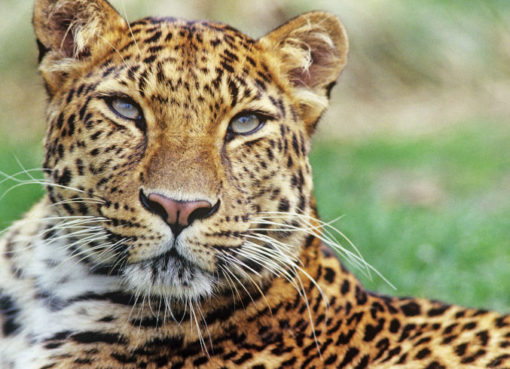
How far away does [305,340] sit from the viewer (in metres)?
4.13

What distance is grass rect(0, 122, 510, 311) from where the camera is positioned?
7.04 m

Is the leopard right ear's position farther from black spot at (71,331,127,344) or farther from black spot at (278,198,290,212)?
black spot at (71,331,127,344)

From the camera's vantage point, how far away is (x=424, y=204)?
36.1 feet

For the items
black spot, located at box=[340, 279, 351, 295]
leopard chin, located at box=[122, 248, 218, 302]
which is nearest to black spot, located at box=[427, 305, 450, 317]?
black spot, located at box=[340, 279, 351, 295]

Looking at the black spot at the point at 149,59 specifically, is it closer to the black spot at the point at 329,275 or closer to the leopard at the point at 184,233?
the leopard at the point at 184,233

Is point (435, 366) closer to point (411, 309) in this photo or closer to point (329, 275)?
point (411, 309)

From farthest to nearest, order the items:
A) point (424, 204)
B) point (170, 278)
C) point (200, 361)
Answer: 1. point (424, 204)
2. point (200, 361)
3. point (170, 278)

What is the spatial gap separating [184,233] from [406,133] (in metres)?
12.9

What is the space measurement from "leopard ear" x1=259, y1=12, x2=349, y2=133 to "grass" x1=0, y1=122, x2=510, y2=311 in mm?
2580

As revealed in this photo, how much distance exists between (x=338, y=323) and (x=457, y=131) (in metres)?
11.8

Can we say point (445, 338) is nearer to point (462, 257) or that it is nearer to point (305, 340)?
point (305, 340)

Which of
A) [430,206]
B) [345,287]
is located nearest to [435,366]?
[345,287]

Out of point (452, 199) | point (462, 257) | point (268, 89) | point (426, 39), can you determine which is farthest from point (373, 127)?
point (268, 89)

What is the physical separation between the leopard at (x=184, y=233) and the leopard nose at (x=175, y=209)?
12mm
